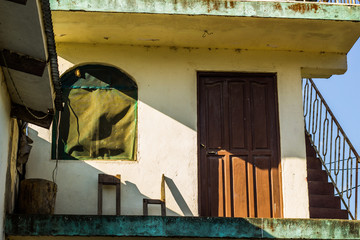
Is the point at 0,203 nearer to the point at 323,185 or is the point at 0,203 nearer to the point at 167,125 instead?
the point at 167,125

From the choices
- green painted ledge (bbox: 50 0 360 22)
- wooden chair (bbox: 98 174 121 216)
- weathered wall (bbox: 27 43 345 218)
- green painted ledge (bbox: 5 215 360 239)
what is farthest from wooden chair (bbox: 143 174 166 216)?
green painted ledge (bbox: 50 0 360 22)

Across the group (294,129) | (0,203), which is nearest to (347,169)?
(294,129)

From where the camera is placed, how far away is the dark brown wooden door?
1083 cm

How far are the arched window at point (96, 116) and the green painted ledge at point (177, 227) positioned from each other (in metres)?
1.38

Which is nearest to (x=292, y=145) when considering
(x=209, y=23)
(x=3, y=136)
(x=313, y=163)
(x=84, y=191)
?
(x=313, y=163)

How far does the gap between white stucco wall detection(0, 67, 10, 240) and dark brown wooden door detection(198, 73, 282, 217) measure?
2933 millimetres

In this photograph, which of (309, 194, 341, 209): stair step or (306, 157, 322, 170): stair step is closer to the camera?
(309, 194, 341, 209): stair step

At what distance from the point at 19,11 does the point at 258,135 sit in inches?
191

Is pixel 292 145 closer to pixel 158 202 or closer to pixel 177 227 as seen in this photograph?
pixel 158 202

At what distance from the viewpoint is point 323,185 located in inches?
480

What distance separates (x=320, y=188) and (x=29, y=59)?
5.83 meters

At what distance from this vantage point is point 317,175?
12.4 meters

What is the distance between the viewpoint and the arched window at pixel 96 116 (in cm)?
1085

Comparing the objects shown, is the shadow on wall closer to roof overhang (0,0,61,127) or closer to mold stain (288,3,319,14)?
roof overhang (0,0,61,127)
